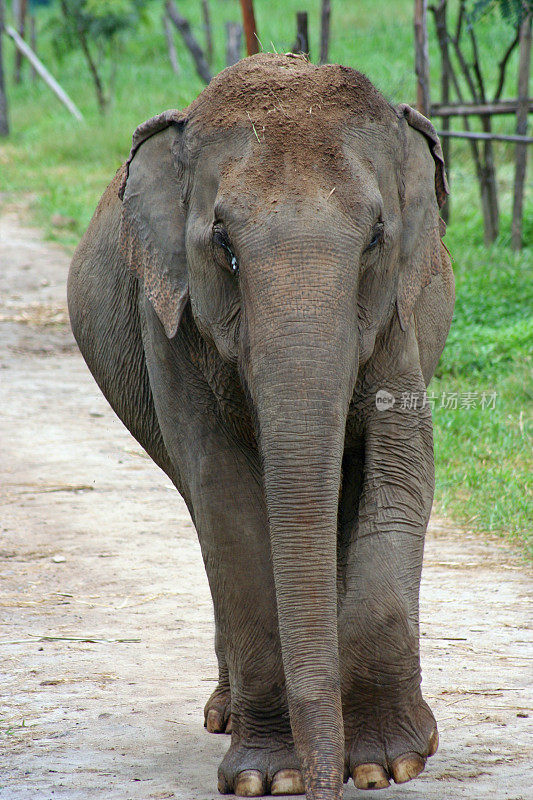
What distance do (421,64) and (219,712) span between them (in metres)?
6.72

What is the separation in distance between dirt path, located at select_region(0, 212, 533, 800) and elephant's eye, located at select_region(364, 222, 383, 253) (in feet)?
4.73

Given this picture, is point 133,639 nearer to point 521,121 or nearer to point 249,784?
point 249,784

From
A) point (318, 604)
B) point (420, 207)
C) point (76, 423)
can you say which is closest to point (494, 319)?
point (76, 423)

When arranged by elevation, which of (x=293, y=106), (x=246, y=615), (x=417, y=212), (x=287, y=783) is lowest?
(x=287, y=783)

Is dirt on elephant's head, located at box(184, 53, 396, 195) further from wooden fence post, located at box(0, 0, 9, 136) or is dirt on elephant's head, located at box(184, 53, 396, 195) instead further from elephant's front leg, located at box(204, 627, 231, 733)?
wooden fence post, located at box(0, 0, 9, 136)

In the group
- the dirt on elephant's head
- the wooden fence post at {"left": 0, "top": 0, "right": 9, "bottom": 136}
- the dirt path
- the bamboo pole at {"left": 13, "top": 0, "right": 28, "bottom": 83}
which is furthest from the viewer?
the bamboo pole at {"left": 13, "top": 0, "right": 28, "bottom": 83}

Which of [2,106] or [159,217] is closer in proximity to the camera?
[159,217]

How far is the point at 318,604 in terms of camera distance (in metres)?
2.60

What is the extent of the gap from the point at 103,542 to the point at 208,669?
1.61 meters

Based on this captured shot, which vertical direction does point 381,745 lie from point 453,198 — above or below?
above

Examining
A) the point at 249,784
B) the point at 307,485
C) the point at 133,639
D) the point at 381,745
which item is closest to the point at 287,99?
the point at 307,485

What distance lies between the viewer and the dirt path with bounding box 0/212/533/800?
11.0ft

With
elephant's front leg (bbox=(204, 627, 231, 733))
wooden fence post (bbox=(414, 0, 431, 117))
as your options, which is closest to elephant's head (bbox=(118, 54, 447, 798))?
elephant's front leg (bbox=(204, 627, 231, 733))

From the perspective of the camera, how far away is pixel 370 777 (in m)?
3.11
